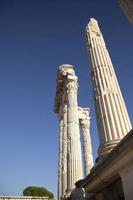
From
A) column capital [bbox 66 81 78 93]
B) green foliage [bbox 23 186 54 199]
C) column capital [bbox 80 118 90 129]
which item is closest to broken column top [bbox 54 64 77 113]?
column capital [bbox 66 81 78 93]

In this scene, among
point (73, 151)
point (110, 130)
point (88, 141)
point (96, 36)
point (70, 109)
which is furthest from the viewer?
point (88, 141)

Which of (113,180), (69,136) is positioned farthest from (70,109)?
(113,180)

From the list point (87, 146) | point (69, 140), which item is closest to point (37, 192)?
point (87, 146)

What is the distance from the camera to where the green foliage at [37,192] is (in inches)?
2331

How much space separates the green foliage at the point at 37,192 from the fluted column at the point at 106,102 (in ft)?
175

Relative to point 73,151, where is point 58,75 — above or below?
above

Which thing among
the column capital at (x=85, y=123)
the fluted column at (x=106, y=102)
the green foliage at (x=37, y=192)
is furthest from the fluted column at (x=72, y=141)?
the green foliage at (x=37, y=192)

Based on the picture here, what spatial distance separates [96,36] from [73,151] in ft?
32.6

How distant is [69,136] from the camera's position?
2088cm

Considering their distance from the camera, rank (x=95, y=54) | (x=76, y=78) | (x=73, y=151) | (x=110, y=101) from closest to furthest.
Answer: (x=110, y=101) → (x=95, y=54) → (x=73, y=151) → (x=76, y=78)

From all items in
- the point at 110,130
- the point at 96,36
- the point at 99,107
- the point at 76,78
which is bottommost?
the point at 110,130

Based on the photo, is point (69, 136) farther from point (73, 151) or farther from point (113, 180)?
point (113, 180)

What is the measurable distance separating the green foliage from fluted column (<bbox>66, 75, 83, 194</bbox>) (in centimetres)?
4402

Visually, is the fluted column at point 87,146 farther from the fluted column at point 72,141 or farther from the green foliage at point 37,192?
the green foliage at point 37,192
